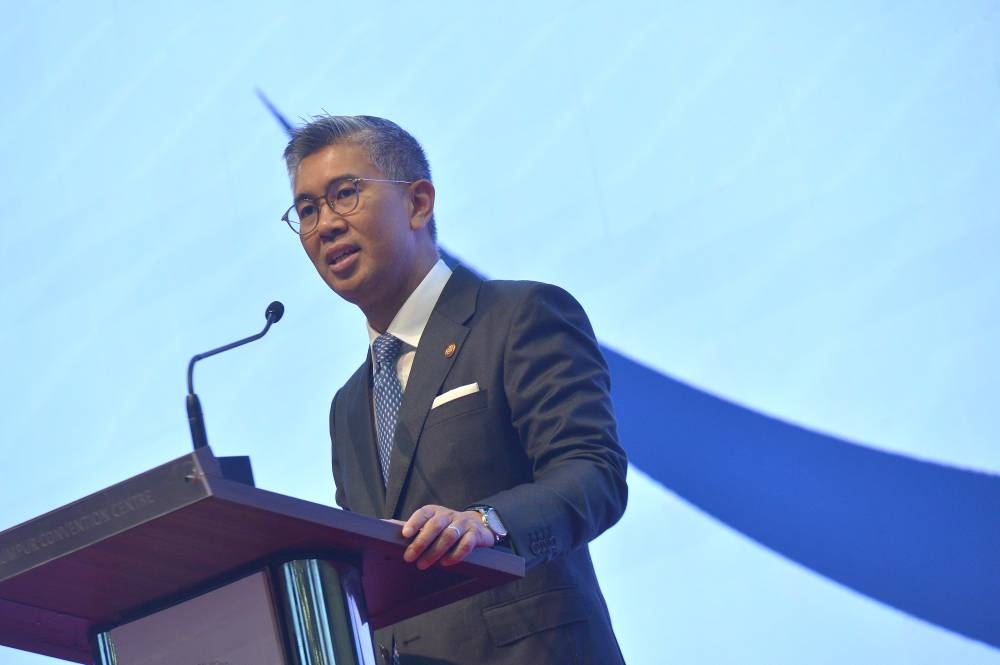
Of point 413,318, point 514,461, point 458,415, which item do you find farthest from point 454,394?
point 413,318

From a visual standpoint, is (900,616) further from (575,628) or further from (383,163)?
(383,163)

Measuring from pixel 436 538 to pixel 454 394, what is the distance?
0.61 meters

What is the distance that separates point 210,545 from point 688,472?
5.28ft

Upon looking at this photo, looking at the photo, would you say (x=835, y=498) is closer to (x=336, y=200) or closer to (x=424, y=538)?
(x=336, y=200)

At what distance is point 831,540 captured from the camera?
8.17ft

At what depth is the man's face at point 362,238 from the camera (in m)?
2.10

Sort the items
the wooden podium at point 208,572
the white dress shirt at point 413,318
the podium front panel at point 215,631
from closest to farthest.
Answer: the wooden podium at point 208,572 < the podium front panel at point 215,631 < the white dress shirt at point 413,318

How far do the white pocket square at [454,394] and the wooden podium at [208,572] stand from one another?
47cm

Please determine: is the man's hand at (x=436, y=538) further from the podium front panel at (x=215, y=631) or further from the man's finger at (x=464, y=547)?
the podium front panel at (x=215, y=631)

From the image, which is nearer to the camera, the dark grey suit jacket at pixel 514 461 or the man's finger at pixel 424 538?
→ the man's finger at pixel 424 538

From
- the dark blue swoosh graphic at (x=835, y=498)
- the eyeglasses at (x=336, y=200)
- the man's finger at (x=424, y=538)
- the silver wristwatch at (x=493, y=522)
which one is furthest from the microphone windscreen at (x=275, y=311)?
the dark blue swoosh graphic at (x=835, y=498)

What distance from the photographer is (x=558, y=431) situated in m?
1.77

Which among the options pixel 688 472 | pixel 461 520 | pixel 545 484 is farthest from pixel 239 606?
pixel 688 472

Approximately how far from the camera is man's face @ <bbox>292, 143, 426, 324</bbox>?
6.89 ft
